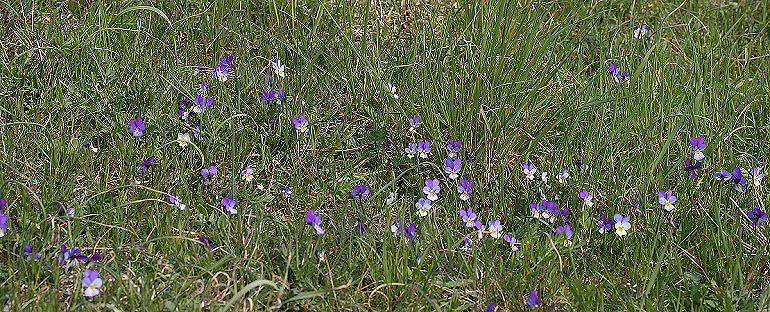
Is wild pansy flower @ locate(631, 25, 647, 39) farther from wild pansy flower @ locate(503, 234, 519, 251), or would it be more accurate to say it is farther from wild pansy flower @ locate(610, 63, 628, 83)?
wild pansy flower @ locate(503, 234, 519, 251)

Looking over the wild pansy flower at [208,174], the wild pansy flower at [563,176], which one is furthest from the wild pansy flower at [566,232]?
the wild pansy flower at [208,174]

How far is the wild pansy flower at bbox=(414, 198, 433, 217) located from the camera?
261 centimetres

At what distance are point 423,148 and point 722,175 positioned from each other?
1089 mm

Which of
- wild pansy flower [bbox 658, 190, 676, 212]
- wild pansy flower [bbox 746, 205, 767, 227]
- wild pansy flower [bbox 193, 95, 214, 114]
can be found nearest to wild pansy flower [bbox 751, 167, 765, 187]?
wild pansy flower [bbox 746, 205, 767, 227]

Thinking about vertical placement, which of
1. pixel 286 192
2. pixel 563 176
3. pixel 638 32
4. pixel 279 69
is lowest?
pixel 286 192

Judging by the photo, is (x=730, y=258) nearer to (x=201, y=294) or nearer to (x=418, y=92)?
(x=418, y=92)

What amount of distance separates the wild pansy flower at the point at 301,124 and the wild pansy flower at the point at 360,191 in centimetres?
40

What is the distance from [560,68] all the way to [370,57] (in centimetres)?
85

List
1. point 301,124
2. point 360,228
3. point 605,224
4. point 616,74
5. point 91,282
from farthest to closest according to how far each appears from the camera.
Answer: point 616,74 → point 301,124 → point 605,224 → point 360,228 → point 91,282

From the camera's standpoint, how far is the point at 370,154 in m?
2.96

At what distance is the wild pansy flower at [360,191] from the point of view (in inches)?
103

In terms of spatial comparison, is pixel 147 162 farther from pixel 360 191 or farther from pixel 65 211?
pixel 360 191

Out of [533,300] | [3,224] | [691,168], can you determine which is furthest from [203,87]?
[691,168]

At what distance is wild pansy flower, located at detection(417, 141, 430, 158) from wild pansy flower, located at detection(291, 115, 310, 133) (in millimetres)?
452
